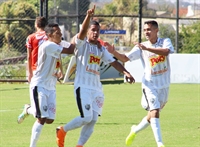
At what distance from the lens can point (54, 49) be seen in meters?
9.42

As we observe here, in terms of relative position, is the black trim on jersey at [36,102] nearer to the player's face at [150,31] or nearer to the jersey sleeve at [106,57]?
the jersey sleeve at [106,57]

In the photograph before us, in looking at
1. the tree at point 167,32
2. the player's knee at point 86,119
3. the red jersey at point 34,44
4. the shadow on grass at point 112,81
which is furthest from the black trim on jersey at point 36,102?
the tree at point 167,32

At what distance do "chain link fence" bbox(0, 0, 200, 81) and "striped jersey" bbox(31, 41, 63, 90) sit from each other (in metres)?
A: 12.8

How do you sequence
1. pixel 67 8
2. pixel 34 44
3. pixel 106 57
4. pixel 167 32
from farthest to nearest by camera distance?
pixel 167 32
pixel 67 8
pixel 34 44
pixel 106 57

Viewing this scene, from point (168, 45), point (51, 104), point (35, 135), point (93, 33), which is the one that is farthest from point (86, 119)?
point (168, 45)

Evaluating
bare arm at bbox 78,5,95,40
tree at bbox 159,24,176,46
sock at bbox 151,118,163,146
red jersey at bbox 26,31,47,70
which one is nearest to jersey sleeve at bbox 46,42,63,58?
bare arm at bbox 78,5,95,40

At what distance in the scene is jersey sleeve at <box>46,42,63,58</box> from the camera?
370 inches

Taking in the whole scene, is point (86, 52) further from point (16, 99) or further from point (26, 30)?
point (26, 30)

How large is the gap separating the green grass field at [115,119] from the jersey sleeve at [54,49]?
5.33 ft

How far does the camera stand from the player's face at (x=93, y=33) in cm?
928

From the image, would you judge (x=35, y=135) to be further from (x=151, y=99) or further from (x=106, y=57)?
(x=151, y=99)

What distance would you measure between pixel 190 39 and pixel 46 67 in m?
21.4

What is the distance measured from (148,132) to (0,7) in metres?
18.0

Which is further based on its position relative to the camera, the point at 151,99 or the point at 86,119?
the point at 151,99
